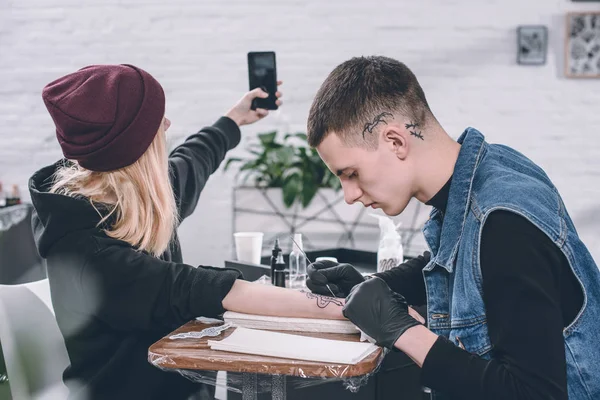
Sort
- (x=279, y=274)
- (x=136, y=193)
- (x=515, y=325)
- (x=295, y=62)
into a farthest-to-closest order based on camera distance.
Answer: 1. (x=295, y=62)
2. (x=279, y=274)
3. (x=136, y=193)
4. (x=515, y=325)

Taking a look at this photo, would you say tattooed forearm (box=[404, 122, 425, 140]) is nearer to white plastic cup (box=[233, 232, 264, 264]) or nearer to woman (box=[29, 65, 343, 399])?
woman (box=[29, 65, 343, 399])

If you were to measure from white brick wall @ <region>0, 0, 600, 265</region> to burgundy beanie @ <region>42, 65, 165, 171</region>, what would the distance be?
7.44ft

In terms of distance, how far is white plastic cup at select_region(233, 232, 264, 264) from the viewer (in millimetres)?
1986

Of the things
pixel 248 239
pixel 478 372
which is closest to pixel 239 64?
pixel 248 239

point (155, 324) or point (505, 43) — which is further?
point (505, 43)

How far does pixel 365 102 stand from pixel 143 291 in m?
0.58

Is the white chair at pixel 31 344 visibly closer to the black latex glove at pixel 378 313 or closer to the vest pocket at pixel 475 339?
the black latex glove at pixel 378 313

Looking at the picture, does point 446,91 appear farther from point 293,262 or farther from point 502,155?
point 502,155

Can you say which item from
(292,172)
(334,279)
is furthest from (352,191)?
(292,172)

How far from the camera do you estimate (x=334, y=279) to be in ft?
4.93

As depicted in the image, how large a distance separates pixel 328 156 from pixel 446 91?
2.52 meters

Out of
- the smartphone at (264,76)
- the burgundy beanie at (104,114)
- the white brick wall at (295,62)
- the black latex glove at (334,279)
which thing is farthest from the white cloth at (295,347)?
the white brick wall at (295,62)

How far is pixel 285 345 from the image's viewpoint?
46.4 inches

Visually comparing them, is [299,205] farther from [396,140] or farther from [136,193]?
[396,140]
